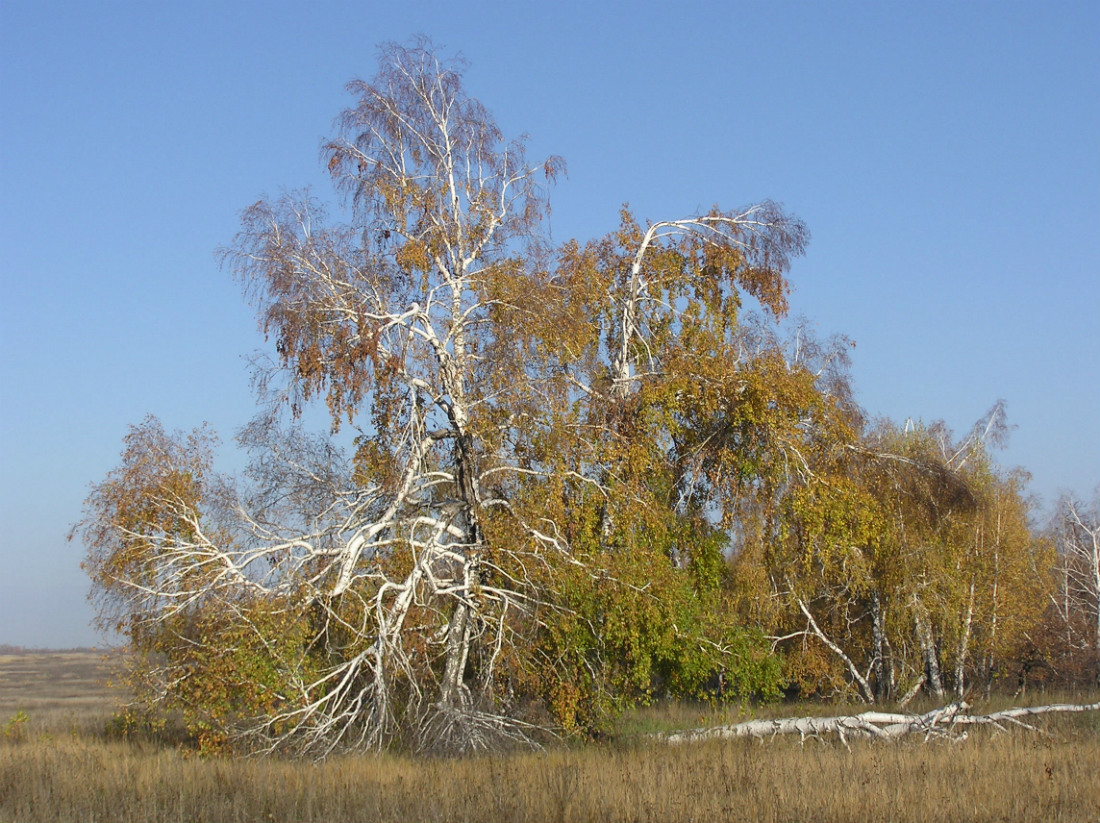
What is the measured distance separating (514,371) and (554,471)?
6.28 ft

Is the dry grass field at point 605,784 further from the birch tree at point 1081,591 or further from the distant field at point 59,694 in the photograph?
the birch tree at point 1081,591

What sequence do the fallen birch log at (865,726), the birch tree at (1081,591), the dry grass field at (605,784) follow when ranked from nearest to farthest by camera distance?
the dry grass field at (605,784), the fallen birch log at (865,726), the birch tree at (1081,591)

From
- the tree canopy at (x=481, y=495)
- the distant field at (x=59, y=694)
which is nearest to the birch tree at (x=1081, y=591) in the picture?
the tree canopy at (x=481, y=495)

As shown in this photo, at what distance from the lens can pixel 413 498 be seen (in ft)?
61.6

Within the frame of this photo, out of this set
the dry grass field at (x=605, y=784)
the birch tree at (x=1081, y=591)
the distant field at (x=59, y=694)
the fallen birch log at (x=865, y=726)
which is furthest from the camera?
the birch tree at (x=1081, y=591)

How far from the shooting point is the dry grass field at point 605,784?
1054 centimetres

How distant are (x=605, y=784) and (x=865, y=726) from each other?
20.8ft

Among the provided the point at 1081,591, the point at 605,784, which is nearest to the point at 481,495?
the point at 605,784

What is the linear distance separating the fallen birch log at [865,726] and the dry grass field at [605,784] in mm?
321

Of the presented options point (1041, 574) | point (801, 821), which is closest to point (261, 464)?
point (801, 821)

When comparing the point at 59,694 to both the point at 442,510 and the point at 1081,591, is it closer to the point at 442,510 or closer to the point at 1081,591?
the point at 442,510

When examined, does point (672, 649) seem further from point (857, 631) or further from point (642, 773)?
point (857, 631)

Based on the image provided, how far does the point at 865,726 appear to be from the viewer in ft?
54.1

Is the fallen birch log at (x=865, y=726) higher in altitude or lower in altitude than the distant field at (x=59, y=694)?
higher
